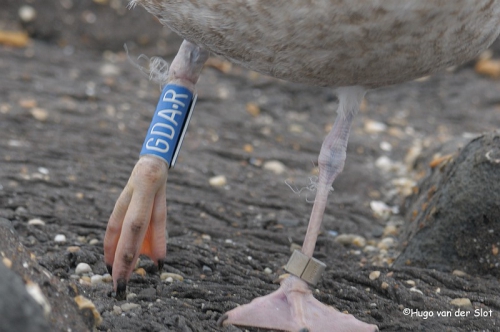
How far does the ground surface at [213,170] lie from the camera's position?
10.8 feet

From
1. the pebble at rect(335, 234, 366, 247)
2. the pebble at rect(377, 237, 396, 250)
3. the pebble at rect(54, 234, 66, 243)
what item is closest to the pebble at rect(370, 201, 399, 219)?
the pebble at rect(377, 237, 396, 250)

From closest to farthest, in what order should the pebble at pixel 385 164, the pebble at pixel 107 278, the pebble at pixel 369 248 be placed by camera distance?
the pebble at pixel 107 278 < the pebble at pixel 369 248 < the pebble at pixel 385 164

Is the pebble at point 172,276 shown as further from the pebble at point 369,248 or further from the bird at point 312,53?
the pebble at point 369,248

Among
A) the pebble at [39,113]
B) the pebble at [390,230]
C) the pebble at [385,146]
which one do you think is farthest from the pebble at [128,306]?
the pebble at [385,146]

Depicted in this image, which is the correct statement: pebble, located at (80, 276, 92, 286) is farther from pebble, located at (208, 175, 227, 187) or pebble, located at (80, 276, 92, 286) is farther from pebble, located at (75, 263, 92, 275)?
pebble, located at (208, 175, 227, 187)

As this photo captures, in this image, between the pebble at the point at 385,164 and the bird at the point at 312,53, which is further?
the pebble at the point at 385,164

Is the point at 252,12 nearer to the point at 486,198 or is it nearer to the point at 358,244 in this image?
the point at 486,198

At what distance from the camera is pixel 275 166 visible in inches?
210

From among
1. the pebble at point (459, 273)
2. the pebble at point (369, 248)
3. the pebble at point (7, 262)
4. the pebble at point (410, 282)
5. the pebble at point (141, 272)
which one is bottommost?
the pebble at point (141, 272)

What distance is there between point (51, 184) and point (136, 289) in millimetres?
1422

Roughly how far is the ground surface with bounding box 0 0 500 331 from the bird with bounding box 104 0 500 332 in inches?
9.3

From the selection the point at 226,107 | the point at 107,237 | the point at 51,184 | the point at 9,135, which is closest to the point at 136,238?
the point at 107,237

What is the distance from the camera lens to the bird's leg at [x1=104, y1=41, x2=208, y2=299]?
10.2 ft

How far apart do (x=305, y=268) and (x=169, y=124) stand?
0.85 m
